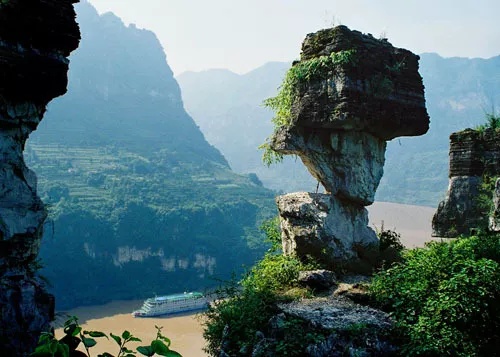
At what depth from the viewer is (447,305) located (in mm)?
5895

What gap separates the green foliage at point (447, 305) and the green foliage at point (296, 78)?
12.5 feet

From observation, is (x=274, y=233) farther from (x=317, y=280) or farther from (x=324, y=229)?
(x=317, y=280)

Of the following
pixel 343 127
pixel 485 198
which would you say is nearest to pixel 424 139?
pixel 485 198

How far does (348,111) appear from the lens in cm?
857

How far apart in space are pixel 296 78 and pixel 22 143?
5099mm

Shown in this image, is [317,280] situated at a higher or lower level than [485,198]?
lower

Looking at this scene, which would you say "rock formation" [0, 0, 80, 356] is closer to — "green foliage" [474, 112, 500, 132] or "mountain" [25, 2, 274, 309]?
"green foliage" [474, 112, 500, 132]

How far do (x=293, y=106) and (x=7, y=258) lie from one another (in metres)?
5.58

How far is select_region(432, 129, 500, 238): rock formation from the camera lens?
979 centimetres

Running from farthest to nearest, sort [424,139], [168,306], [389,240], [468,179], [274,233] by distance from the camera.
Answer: [424,139] → [168,306] → [274,233] → [389,240] → [468,179]

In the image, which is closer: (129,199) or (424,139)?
(129,199)

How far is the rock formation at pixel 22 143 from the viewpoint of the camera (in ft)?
18.7

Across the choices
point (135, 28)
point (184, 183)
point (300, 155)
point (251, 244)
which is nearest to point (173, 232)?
point (251, 244)

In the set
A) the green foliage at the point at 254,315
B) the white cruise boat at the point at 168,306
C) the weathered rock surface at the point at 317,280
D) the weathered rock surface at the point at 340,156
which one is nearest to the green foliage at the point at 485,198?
the weathered rock surface at the point at 340,156
